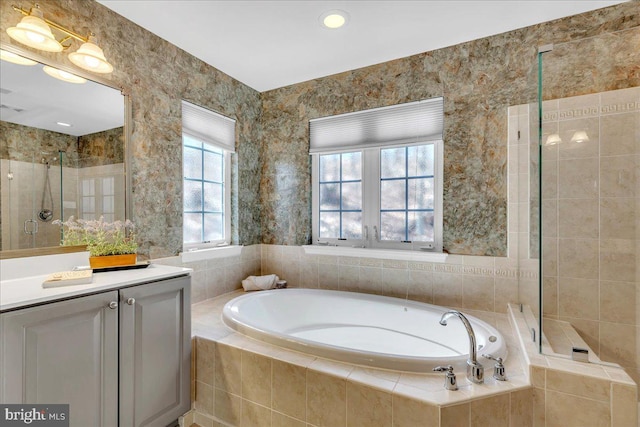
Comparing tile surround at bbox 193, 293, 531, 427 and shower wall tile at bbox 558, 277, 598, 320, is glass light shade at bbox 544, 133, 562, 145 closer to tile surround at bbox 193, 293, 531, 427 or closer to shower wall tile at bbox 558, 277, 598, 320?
shower wall tile at bbox 558, 277, 598, 320

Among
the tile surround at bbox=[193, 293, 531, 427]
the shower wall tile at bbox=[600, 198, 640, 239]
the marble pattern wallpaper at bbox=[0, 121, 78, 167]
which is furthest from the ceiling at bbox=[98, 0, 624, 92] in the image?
the tile surround at bbox=[193, 293, 531, 427]

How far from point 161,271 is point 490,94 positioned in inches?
102

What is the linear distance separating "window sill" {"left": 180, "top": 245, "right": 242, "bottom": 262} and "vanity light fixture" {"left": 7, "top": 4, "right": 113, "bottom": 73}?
1.40 meters

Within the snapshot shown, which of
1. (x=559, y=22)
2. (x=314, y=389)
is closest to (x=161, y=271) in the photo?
(x=314, y=389)

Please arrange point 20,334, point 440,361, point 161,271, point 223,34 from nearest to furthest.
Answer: point 20,334, point 440,361, point 161,271, point 223,34

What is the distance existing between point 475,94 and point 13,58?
9.57 ft

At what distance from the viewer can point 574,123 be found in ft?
6.02

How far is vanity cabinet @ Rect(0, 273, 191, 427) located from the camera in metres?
1.07

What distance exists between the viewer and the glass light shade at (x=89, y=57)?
1622 millimetres

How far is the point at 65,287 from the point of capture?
126 cm

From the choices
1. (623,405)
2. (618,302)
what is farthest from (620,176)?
(623,405)

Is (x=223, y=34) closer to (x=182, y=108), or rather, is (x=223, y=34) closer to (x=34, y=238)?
(x=182, y=108)

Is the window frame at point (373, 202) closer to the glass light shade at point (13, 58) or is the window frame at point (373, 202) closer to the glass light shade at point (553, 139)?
the glass light shade at point (553, 139)

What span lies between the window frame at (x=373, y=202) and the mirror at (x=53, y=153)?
64.8 inches
